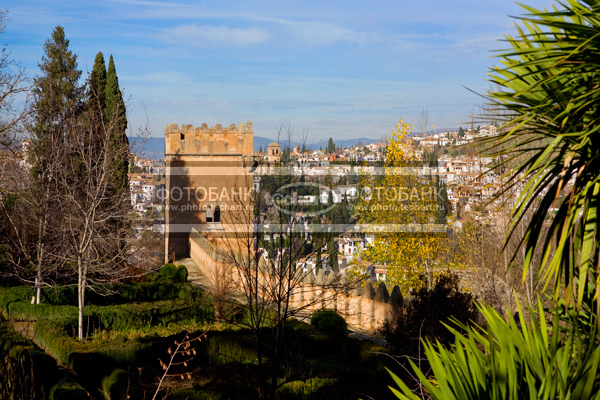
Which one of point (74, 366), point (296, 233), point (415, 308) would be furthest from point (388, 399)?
point (74, 366)

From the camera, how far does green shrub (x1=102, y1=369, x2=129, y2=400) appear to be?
7.19m

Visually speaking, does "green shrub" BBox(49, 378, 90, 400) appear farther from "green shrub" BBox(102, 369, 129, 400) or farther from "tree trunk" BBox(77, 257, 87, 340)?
"tree trunk" BBox(77, 257, 87, 340)

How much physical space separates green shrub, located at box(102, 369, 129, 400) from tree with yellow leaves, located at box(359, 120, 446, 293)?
9.20 metres

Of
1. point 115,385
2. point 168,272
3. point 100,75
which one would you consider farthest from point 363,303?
point 100,75

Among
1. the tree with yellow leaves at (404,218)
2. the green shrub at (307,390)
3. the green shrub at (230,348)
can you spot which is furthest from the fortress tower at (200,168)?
the green shrub at (307,390)

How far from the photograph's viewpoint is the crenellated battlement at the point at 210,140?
27.7 meters

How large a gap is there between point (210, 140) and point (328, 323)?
18.5m

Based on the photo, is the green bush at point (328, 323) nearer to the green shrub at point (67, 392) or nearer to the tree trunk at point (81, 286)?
the tree trunk at point (81, 286)

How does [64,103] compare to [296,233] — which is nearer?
[296,233]

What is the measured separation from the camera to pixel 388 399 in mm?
7129

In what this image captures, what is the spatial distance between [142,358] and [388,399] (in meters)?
4.52

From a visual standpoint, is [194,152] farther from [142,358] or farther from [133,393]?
[133,393]

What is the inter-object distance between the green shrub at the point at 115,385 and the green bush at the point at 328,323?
4.43 meters

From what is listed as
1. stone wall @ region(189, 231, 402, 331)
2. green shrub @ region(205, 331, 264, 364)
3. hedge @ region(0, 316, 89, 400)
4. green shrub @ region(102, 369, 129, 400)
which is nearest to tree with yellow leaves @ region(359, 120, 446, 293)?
stone wall @ region(189, 231, 402, 331)
